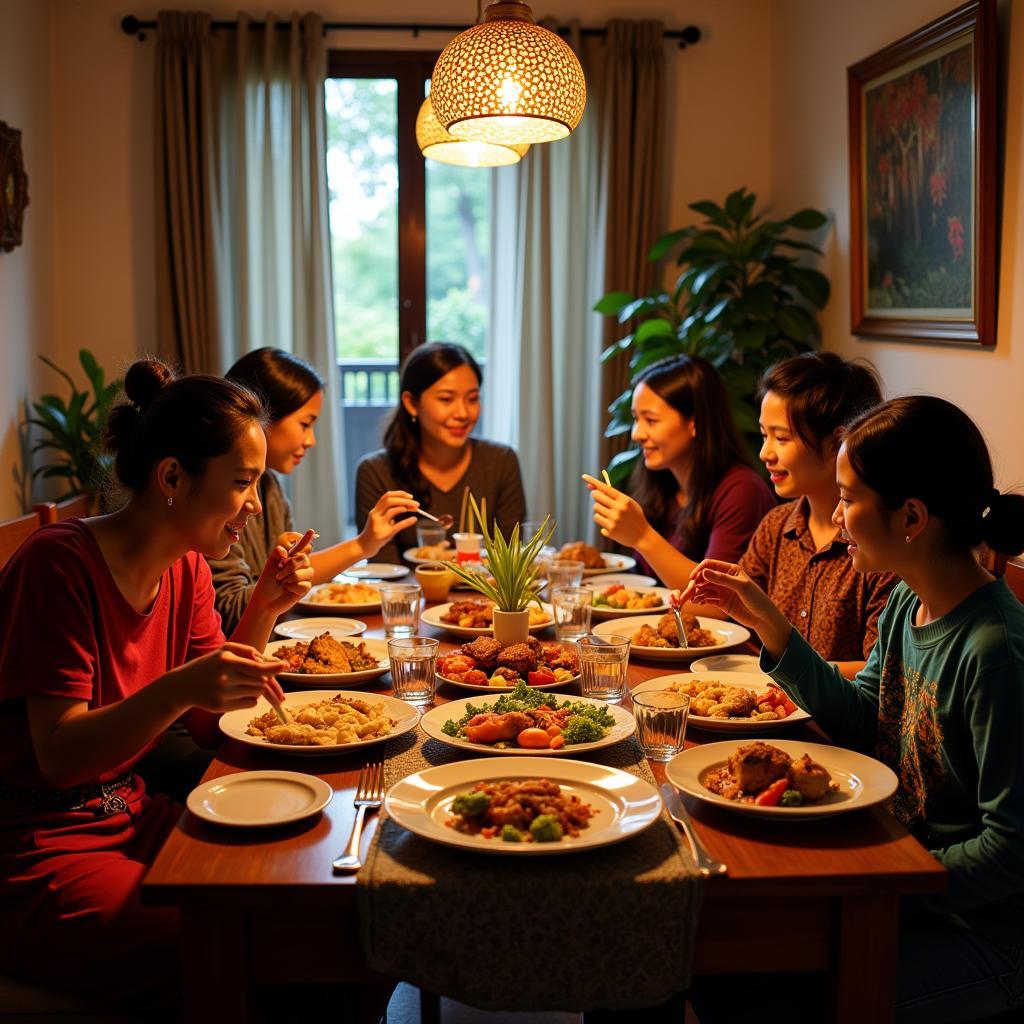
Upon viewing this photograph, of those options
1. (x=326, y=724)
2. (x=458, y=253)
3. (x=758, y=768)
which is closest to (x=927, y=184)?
(x=458, y=253)

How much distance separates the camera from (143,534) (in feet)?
5.81

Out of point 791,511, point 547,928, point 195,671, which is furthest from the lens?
point 791,511

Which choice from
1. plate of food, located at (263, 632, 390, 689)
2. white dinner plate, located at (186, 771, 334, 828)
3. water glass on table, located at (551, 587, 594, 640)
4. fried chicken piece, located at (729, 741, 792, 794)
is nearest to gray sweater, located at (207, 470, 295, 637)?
plate of food, located at (263, 632, 390, 689)

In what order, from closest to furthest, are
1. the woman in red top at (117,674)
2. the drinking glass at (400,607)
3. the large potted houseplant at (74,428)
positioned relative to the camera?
1. the woman in red top at (117,674)
2. the drinking glass at (400,607)
3. the large potted houseplant at (74,428)

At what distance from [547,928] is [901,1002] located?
0.56m

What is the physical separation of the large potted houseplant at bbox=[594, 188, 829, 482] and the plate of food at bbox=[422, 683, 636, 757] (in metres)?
2.68

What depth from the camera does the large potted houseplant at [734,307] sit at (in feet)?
14.1

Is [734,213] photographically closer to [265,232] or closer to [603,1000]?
[265,232]

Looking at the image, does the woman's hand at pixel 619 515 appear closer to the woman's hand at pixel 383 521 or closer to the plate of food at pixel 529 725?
the woman's hand at pixel 383 521

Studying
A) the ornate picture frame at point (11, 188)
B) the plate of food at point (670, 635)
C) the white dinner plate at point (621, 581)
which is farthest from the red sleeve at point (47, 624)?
the ornate picture frame at point (11, 188)

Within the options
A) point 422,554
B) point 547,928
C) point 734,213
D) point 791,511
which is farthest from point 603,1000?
point 734,213

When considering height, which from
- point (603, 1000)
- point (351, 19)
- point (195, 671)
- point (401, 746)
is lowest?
point (603, 1000)

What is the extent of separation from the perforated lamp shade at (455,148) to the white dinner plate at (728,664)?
129 centimetres

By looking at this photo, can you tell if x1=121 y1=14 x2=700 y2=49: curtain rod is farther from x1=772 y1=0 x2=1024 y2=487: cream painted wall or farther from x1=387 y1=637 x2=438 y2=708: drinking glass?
x1=387 y1=637 x2=438 y2=708: drinking glass
